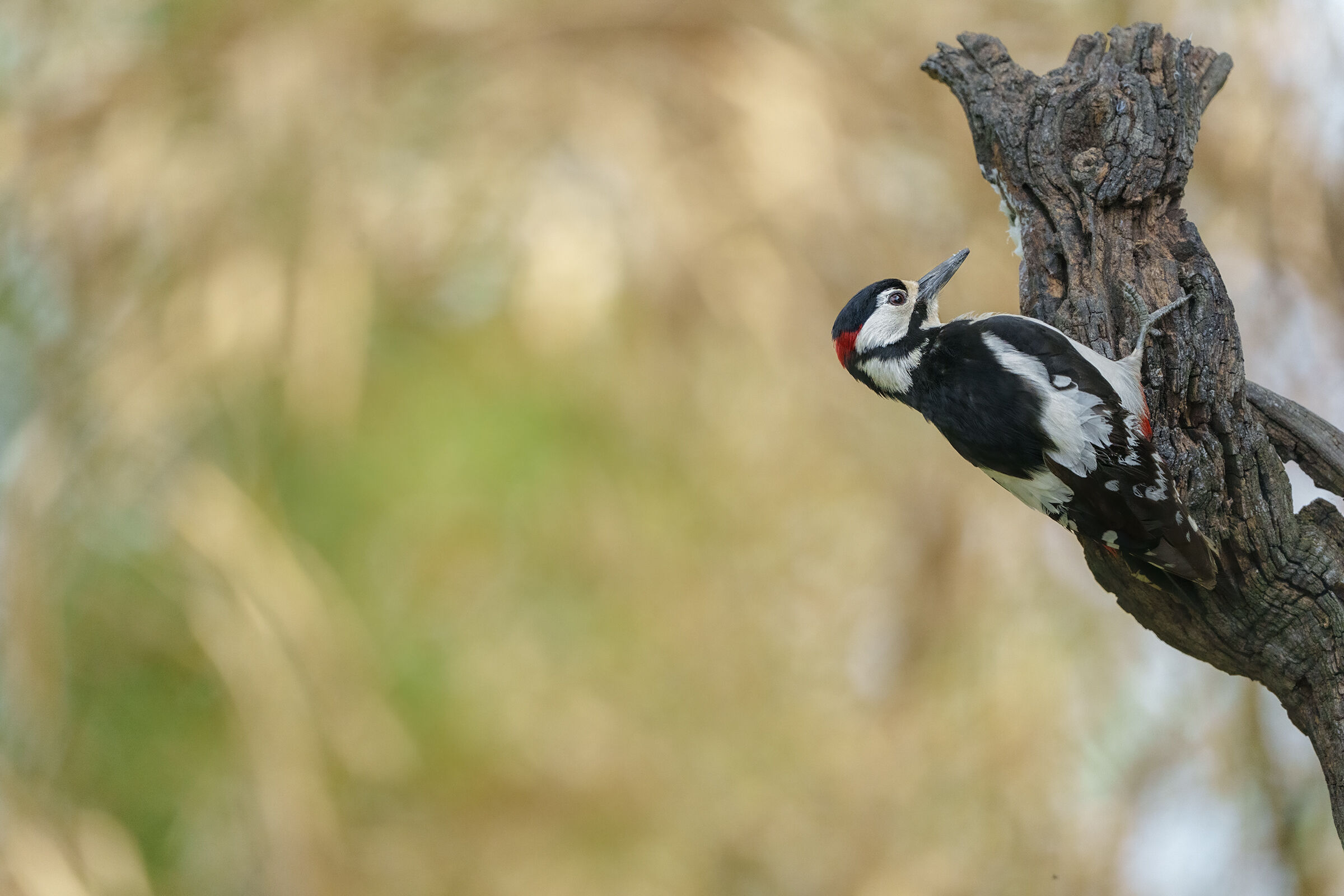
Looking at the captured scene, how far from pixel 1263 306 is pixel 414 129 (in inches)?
155

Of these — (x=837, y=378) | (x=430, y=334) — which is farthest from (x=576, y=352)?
(x=837, y=378)

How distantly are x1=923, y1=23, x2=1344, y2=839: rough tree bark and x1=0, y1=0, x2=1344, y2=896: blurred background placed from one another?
98.5 inches

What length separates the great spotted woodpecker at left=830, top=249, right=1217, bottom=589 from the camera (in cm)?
181

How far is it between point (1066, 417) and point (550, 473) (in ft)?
11.3

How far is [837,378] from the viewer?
16.1ft

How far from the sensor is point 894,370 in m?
2.31

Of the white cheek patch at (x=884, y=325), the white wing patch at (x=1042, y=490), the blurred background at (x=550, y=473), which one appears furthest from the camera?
the blurred background at (x=550, y=473)

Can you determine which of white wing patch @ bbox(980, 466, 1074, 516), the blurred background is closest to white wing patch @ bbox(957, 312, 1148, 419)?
white wing patch @ bbox(980, 466, 1074, 516)

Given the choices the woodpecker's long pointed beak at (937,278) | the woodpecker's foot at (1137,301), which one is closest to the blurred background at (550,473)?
the woodpecker's long pointed beak at (937,278)

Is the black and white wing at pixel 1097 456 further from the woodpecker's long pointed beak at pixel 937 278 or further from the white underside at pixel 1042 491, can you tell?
Result: the woodpecker's long pointed beak at pixel 937 278

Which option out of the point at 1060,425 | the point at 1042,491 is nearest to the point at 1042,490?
the point at 1042,491

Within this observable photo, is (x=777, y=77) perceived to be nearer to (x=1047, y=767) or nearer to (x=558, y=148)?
(x=558, y=148)

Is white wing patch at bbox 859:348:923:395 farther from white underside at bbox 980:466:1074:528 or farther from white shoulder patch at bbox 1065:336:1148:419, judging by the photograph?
white shoulder patch at bbox 1065:336:1148:419

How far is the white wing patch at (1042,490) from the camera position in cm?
202
